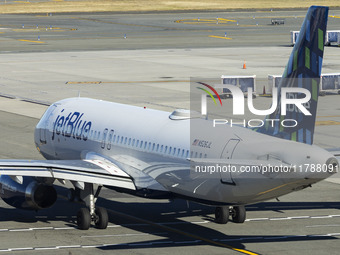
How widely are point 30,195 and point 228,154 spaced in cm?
986

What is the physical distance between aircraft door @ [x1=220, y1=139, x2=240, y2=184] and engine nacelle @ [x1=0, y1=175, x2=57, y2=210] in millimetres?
8842

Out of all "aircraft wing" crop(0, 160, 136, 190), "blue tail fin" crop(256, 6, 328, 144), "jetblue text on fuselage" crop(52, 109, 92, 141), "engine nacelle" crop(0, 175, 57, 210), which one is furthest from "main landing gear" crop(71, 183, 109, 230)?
"blue tail fin" crop(256, 6, 328, 144)

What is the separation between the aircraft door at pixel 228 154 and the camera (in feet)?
105

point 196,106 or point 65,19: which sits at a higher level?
point 65,19

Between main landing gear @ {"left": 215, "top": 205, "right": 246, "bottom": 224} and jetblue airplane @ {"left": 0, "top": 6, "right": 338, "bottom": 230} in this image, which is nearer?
jetblue airplane @ {"left": 0, "top": 6, "right": 338, "bottom": 230}

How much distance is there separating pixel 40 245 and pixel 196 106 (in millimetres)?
42692

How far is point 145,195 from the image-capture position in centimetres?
3681

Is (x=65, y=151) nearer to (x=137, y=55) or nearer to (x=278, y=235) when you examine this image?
(x=278, y=235)

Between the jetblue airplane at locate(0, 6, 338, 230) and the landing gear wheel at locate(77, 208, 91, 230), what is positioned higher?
the jetblue airplane at locate(0, 6, 338, 230)

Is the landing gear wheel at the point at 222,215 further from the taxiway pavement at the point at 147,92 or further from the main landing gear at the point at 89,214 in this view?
the main landing gear at the point at 89,214

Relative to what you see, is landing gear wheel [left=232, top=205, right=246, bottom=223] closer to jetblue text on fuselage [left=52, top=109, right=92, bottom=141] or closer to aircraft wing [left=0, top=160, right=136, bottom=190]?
aircraft wing [left=0, top=160, right=136, bottom=190]

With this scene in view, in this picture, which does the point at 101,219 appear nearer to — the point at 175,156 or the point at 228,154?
the point at 175,156

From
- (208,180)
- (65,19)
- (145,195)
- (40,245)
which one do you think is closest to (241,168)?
(208,180)

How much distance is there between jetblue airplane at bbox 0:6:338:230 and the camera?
30.8m
